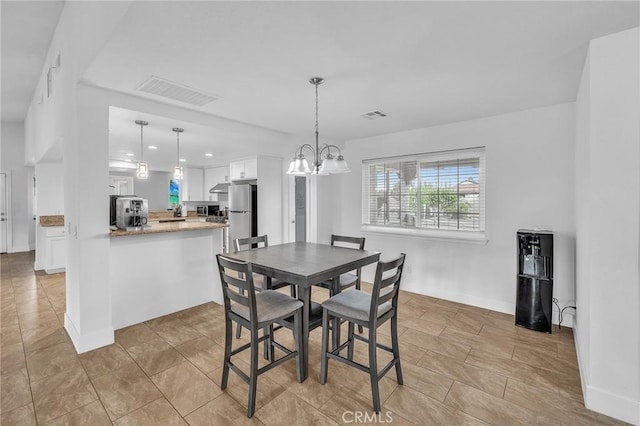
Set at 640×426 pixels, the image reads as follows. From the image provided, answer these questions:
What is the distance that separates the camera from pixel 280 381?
2199mm

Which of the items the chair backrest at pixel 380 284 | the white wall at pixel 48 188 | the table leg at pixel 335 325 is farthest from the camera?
the white wall at pixel 48 188

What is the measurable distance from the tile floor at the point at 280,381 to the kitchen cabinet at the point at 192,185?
5116 mm

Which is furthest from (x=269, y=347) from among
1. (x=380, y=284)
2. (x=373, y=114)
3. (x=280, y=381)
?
(x=373, y=114)

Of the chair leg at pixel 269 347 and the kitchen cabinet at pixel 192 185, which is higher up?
the kitchen cabinet at pixel 192 185

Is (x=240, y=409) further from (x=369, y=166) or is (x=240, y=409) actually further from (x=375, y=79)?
(x=369, y=166)

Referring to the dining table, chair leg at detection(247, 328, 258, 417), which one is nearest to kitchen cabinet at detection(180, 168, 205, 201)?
the dining table

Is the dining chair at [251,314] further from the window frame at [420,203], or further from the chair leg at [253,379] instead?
the window frame at [420,203]

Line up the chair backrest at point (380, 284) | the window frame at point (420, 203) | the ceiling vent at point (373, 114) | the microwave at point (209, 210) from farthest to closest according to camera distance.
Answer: the microwave at point (209, 210)
the window frame at point (420, 203)
the ceiling vent at point (373, 114)
the chair backrest at point (380, 284)

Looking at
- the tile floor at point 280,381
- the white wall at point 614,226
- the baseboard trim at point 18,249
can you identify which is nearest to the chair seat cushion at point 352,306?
the tile floor at point 280,381

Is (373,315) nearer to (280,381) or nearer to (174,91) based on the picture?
(280,381)

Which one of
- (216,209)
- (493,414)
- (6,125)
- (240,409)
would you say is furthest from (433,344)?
(6,125)

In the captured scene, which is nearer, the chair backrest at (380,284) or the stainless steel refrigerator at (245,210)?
the chair backrest at (380,284)

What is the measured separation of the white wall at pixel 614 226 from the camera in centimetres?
179

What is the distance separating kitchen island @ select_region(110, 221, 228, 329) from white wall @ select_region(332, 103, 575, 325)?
2582mm
